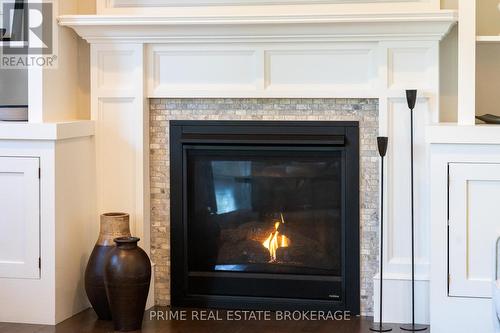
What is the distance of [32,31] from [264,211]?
4.87 feet

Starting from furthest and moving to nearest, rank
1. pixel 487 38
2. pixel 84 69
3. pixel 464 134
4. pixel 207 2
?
pixel 84 69 < pixel 207 2 < pixel 487 38 < pixel 464 134

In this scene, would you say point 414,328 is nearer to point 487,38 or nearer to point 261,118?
point 261,118

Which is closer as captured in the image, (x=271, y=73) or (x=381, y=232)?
(x=381, y=232)

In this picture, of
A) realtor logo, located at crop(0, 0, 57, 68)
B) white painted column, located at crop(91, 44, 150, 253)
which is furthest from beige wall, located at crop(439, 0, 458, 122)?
realtor logo, located at crop(0, 0, 57, 68)

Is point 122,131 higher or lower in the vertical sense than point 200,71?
lower

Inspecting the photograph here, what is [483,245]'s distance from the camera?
3867 mm

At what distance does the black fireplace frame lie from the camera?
14.2 feet

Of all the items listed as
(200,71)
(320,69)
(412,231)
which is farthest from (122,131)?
(412,231)

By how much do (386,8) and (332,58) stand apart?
1.17ft

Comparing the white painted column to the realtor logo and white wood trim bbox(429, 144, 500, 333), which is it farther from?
white wood trim bbox(429, 144, 500, 333)

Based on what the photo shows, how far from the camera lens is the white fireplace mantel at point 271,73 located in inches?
164

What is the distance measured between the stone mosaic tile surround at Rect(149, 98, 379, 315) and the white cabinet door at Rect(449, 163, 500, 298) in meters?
0.53

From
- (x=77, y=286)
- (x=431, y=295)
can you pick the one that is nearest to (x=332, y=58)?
(x=431, y=295)

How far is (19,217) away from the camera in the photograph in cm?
422
